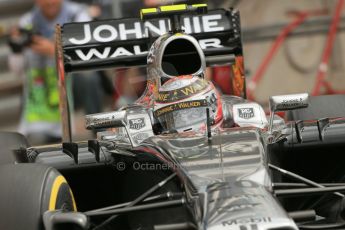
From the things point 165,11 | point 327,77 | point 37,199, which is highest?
point 165,11

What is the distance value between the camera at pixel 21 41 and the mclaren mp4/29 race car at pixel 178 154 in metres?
2.83

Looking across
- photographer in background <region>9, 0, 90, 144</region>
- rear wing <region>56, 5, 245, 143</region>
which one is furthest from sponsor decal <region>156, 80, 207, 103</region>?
photographer in background <region>9, 0, 90, 144</region>

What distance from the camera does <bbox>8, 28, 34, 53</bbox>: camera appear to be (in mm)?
10254

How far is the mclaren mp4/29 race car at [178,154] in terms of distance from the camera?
4.80 m

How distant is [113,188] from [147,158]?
2.17ft

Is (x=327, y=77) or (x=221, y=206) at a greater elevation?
(x=221, y=206)

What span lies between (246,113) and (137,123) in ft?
2.23

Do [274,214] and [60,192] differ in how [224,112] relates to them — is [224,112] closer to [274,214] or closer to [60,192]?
[60,192]

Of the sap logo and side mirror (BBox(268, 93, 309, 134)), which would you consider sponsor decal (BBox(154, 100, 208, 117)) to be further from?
the sap logo

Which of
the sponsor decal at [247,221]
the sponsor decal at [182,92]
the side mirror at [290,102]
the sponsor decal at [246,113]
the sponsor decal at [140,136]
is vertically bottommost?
the sponsor decal at [247,221]

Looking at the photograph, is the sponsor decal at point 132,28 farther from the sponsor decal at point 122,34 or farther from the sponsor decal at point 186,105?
the sponsor decal at point 186,105

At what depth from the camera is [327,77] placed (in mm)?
12516

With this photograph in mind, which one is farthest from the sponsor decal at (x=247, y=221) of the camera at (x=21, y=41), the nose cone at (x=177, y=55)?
the camera at (x=21, y=41)

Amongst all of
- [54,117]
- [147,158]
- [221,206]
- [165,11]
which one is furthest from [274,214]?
[54,117]
